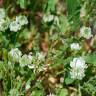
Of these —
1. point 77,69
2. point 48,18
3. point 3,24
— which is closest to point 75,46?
point 77,69

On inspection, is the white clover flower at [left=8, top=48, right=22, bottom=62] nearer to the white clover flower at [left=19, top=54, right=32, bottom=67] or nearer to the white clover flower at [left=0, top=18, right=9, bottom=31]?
the white clover flower at [left=19, top=54, right=32, bottom=67]

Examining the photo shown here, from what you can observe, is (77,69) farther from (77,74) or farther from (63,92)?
(63,92)

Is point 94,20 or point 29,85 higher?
point 94,20

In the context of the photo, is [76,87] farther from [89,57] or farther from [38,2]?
[38,2]

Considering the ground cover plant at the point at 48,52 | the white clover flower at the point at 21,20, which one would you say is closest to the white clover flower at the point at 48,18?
the ground cover plant at the point at 48,52

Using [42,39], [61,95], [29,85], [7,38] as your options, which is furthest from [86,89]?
[42,39]

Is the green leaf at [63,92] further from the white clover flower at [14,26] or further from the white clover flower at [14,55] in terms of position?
the white clover flower at [14,26]

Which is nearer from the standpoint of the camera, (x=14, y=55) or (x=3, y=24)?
(x=14, y=55)

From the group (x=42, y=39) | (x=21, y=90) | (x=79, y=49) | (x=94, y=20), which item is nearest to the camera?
(x=21, y=90)
